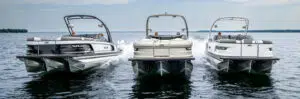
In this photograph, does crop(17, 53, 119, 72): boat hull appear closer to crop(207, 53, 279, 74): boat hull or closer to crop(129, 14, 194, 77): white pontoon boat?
crop(129, 14, 194, 77): white pontoon boat

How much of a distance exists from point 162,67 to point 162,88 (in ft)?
4.00

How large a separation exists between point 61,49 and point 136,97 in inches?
236

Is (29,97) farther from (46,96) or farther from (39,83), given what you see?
(39,83)

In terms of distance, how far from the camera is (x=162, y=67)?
15203 millimetres

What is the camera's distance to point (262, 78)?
16.9 metres

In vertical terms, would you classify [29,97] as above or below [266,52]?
below

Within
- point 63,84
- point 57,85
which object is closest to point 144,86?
point 63,84

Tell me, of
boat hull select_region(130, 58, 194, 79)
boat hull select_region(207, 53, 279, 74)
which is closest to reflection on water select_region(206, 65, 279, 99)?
boat hull select_region(207, 53, 279, 74)

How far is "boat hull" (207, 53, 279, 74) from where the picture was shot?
1612 centimetres

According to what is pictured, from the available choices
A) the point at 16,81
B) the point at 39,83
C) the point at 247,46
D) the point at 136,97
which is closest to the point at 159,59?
the point at 136,97

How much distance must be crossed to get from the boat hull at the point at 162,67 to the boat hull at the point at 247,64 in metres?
2.16

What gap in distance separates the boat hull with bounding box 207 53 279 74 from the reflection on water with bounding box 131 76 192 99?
86.3 inches

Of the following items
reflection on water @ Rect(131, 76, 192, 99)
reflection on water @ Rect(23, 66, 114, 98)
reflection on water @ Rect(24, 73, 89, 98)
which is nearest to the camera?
reflection on water @ Rect(131, 76, 192, 99)

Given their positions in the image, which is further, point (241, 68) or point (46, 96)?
point (241, 68)
